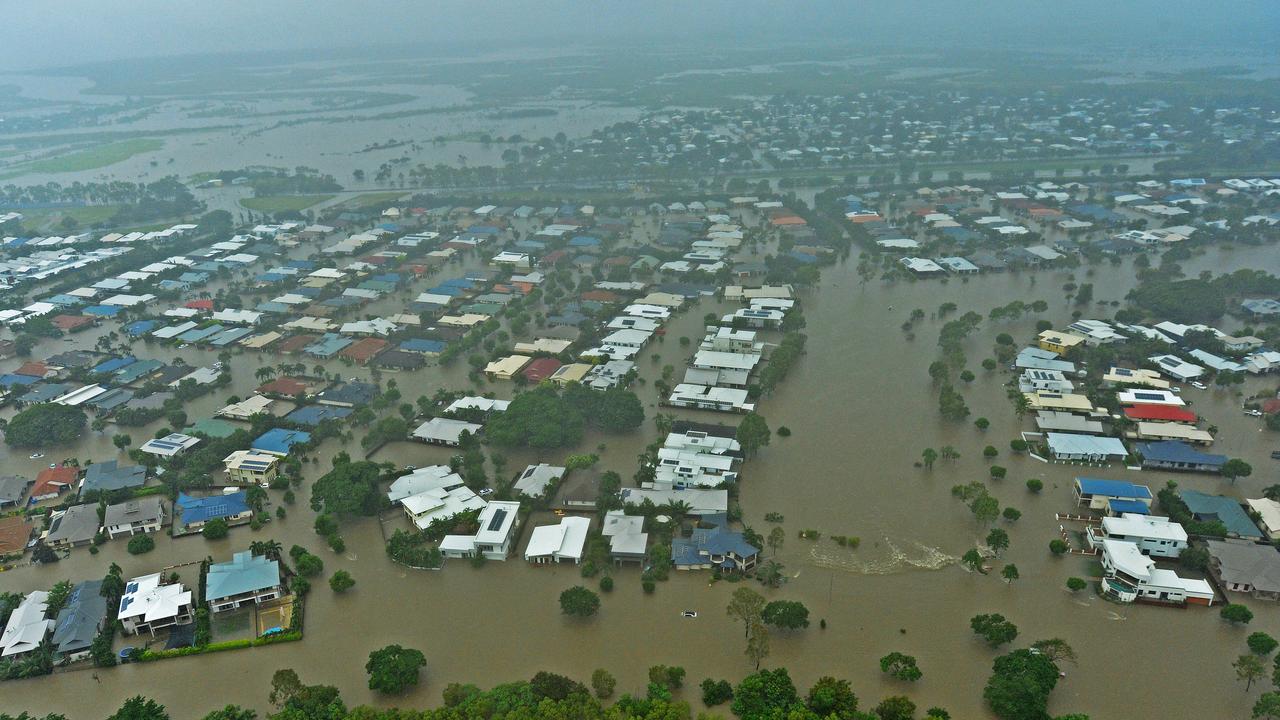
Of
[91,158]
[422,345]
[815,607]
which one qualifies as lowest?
[815,607]

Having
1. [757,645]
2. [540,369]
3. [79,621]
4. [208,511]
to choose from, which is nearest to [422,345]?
[540,369]

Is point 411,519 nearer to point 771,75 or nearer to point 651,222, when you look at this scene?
point 651,222

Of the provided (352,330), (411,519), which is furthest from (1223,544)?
(352,330)

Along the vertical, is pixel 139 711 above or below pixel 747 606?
below

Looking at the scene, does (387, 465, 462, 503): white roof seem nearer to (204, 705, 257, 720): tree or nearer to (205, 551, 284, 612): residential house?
(205, 551, 284, 612): residential house

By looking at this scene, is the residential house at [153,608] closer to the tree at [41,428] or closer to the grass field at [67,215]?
the tree at [41,428]

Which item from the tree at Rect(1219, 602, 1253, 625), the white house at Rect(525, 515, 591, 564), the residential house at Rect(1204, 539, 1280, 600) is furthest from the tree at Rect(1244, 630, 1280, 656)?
the white house at Rect(525, 515, 591, 564)

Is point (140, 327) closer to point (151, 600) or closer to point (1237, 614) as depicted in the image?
point (151, 600)

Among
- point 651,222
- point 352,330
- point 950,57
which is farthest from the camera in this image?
A: point 950,57
